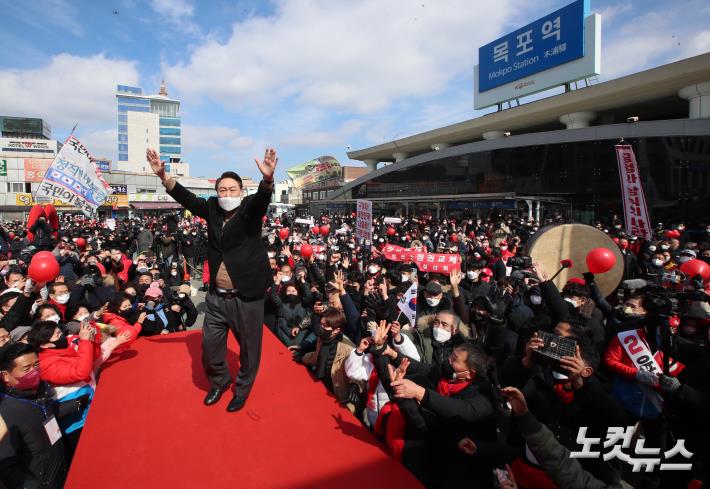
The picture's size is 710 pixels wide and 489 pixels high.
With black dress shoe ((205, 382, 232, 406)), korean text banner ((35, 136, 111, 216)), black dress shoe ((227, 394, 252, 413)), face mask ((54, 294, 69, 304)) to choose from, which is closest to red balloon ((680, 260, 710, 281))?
black dress shoe ((227, 394, 252, 413))

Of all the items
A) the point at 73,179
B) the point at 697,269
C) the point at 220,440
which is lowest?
the point at 220,440

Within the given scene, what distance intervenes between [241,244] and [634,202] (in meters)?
7.70

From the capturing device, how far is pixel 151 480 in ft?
6.11

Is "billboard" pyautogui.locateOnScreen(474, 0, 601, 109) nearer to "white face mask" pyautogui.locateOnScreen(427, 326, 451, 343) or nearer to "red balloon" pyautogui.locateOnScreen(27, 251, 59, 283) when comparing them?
"white face mask" pyautogui.locateOnScreen(427, 326, 451, 343)

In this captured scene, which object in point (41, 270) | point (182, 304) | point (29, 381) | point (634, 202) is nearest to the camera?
point (29, 381)

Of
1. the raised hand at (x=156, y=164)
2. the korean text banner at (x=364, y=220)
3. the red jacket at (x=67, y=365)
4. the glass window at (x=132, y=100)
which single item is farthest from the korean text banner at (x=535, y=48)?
the glass window at (x=132, y=100)

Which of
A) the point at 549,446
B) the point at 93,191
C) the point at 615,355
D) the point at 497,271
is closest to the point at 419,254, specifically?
the point at 497,271

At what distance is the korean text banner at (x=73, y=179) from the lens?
7.86 metres

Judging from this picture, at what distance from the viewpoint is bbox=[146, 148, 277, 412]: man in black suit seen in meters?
2.59

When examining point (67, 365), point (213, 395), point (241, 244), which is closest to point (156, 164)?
point (241, 244)

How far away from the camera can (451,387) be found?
7.95 ft

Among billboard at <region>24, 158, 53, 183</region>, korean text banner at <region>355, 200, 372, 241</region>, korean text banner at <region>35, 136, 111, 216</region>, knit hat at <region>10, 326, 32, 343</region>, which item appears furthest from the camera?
billboard at <region>24, 158, 53, 183</region>

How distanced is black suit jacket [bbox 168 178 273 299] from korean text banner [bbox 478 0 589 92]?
22908 mm

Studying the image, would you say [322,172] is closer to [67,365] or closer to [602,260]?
[602,260]
